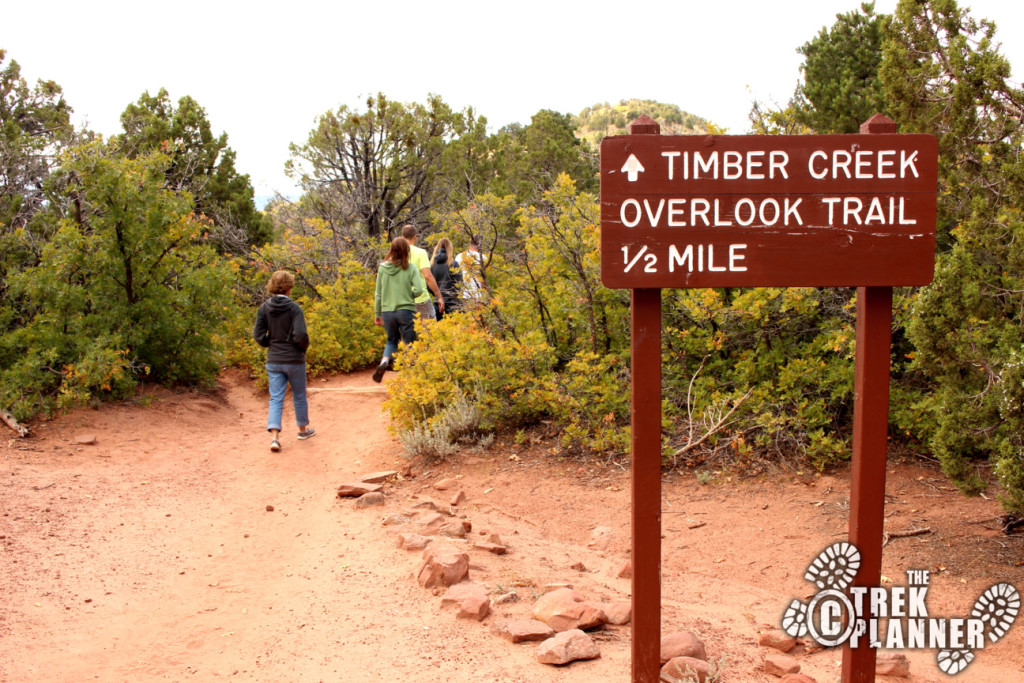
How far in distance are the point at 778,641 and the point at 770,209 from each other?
213cm

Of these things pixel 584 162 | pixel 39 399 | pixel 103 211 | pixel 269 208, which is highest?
pixel 584 162

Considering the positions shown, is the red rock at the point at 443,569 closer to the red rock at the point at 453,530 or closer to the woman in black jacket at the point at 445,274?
the red rock at the point at 453,530

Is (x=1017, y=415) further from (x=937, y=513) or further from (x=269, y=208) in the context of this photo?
(x=269, y=208)

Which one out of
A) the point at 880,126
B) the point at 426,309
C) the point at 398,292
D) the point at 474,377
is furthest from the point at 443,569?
the point at 426,309

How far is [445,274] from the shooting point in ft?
35.9

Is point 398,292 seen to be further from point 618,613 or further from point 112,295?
point 618,613

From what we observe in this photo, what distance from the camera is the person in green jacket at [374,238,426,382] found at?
898 centimetres

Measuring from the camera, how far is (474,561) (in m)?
4.69

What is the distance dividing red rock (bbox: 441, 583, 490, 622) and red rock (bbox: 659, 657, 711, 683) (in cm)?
101

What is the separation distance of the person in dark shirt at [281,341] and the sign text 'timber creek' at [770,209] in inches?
208

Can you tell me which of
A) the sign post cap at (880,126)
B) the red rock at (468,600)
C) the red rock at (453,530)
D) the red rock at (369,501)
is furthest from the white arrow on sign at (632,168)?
the red rock at (369,501)

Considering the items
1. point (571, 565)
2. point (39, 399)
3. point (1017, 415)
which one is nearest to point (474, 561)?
point (571, 565)

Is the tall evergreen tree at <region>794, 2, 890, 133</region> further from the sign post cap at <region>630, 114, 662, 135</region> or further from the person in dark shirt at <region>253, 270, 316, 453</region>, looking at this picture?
the sign post cap at <region>630, 114, 662, 135</region>

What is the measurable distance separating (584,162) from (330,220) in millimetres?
7176
